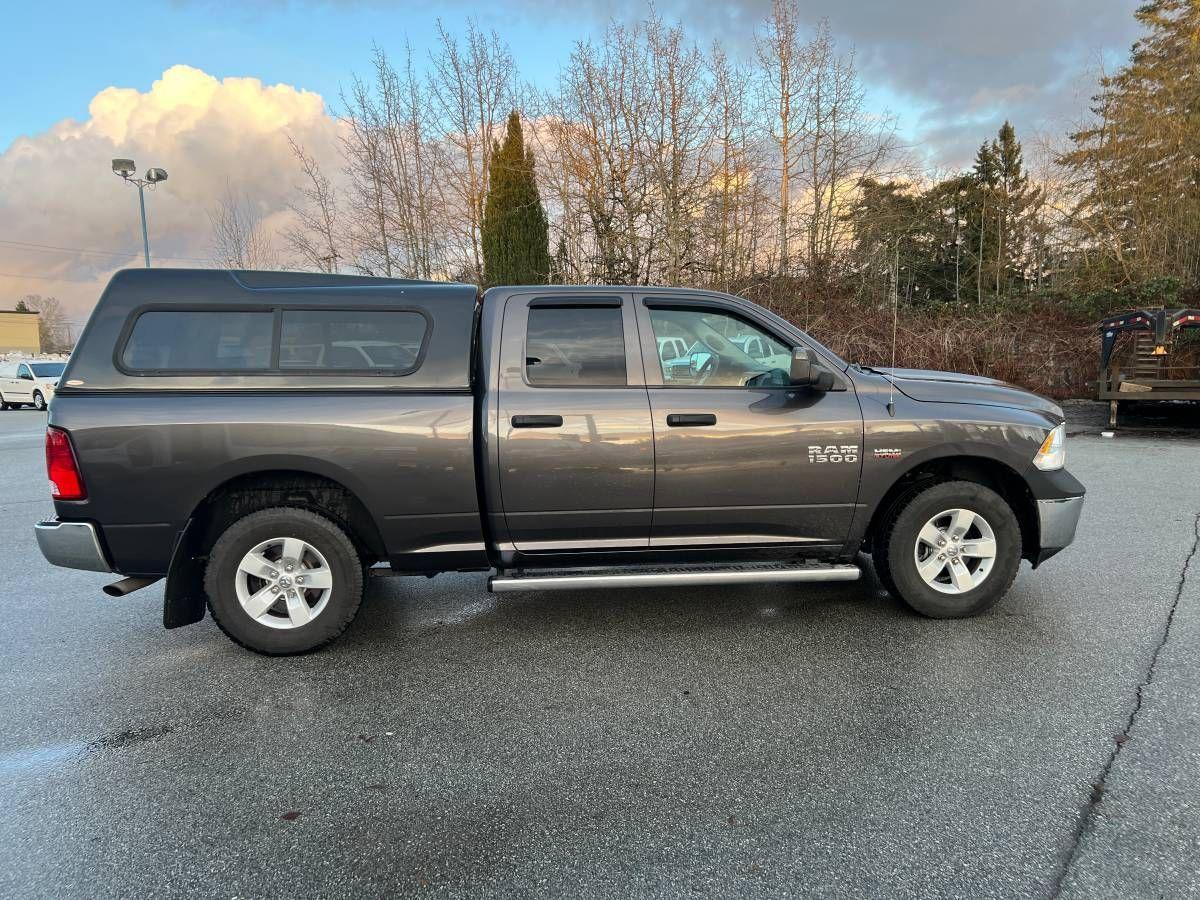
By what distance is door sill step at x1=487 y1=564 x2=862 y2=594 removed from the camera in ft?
11.8

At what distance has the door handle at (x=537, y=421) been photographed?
3627 mm

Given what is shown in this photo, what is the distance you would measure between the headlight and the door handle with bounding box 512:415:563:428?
274 cm

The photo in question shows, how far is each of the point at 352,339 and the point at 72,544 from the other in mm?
1729

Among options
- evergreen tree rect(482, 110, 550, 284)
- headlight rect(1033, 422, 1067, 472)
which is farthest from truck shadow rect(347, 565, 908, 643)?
evergreen tree rect(482, 110, 550, 284)

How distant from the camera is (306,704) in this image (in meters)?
3.20

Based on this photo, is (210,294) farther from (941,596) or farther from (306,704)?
(941,596)

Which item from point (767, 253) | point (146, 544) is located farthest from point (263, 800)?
point (767, 253)

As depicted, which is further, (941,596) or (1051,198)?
(1051,198)

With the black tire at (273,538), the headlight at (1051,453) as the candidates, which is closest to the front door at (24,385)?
the black tire at (273,538)

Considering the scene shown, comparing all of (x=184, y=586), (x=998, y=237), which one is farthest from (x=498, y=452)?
Answer: (x=998, y=237)

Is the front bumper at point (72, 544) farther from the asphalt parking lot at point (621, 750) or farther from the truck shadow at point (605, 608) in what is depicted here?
the truck shadow at point (605, 608)

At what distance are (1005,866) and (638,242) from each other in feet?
58.7

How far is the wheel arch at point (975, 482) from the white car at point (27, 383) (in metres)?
30.1

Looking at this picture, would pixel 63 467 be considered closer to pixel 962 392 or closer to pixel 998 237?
pixel 962 392
